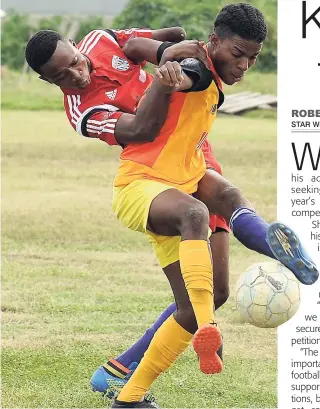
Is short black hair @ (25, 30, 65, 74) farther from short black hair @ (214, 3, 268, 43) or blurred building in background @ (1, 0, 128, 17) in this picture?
blurred building in background @ (1, 0, 128, 17)

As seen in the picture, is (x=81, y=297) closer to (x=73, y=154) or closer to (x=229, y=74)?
(x=229, y=74)

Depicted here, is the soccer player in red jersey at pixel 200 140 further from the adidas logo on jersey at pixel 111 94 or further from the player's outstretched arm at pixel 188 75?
the adidas logo on jersey at pixel 111 94

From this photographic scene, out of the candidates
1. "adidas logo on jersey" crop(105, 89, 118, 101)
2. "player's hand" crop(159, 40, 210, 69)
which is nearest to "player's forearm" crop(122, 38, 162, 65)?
"adidas logo on jersey" crop(105, 89, 118, 101)

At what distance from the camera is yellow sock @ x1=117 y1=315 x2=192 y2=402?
15.1 feet

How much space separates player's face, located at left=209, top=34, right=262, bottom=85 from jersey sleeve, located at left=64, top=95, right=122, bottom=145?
1.71 ft

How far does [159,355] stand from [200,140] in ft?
3.27

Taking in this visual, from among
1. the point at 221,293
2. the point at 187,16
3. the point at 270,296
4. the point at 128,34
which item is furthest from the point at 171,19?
the point at 270,296

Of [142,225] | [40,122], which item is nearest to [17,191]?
[40,122]

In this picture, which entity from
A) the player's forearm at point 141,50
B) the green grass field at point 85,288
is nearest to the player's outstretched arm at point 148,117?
the player's forearm at point 141,50

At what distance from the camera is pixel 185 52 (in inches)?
173

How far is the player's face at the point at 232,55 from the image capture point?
436 cm

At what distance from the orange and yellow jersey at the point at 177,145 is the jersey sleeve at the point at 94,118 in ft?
0.46

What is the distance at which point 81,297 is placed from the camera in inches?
291

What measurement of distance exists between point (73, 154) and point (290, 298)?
9.83 m
